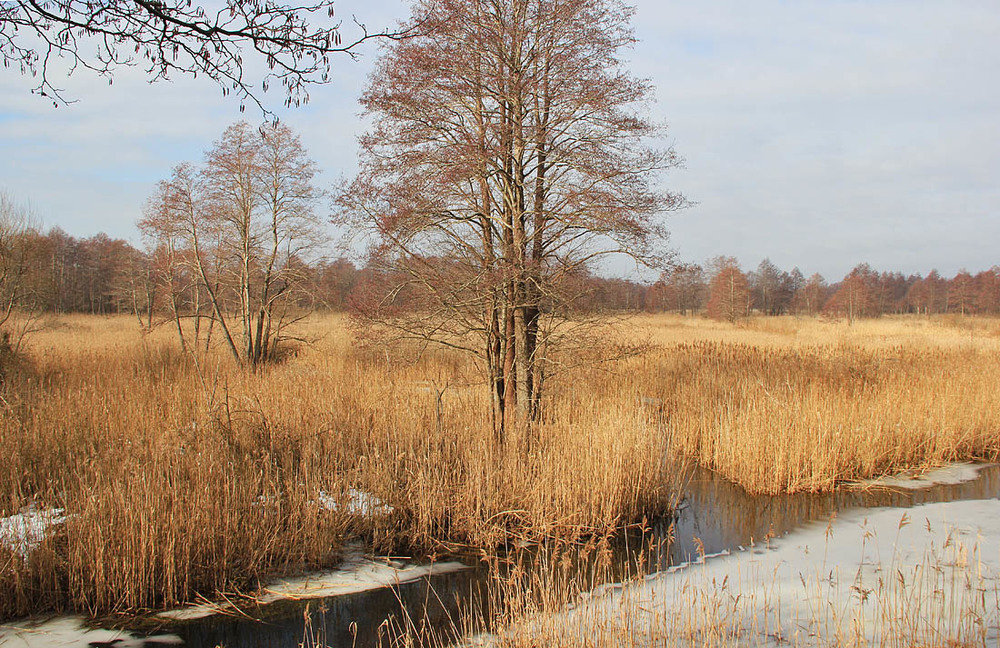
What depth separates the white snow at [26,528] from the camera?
14.5 ft

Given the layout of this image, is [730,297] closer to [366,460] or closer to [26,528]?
[366,460]

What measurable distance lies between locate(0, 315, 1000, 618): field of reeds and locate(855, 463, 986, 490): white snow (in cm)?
23

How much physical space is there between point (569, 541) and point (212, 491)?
3.32 meters

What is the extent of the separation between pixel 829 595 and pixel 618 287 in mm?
4991

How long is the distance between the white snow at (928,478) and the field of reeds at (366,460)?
227 mm

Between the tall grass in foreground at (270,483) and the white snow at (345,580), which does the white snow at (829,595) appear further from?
the tall grass in foreground at (270,483)

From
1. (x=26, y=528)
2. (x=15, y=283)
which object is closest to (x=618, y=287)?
(x=26, y=528)

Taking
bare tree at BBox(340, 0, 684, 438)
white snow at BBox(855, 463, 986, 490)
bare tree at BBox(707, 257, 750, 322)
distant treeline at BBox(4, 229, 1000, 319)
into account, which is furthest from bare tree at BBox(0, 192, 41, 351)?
bare tree at BBox(707, 257, 750, 322)

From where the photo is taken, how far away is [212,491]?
5.15 metres

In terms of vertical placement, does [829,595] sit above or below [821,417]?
below

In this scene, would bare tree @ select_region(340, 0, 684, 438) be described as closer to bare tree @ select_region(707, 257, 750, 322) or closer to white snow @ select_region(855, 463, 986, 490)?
white snow @ select_region(855, 463, 986, 490)

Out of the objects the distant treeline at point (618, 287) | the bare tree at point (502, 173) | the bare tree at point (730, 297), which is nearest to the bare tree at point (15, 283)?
the distant treeline at point (618, 287)

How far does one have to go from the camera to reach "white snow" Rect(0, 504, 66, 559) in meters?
4.42

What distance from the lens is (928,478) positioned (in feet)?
27.1
